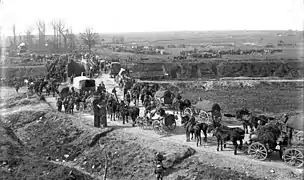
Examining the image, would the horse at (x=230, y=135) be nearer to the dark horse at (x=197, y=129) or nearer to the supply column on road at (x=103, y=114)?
the dark horse at (x=197, y=129)

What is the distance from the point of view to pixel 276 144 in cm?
1569

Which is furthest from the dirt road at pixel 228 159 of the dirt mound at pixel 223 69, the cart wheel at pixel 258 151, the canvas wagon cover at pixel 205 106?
the dirt mound at pixel 223 69

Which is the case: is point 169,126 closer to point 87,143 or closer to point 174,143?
point 174,143

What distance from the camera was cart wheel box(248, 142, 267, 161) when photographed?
50.7 ft

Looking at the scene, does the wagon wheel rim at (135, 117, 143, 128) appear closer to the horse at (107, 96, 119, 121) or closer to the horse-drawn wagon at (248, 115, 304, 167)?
the horse at (107, 96, 119, 121)

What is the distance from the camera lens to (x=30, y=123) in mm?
24641

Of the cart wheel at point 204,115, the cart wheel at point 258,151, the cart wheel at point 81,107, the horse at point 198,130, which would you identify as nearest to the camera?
the cart wheel at point 258,151

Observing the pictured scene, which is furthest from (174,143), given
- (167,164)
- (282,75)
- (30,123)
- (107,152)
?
(282,75)

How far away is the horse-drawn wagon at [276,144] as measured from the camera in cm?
1470

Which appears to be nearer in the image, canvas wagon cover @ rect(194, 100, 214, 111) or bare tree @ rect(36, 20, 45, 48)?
canvas wagon cover @ rect(194, 100, 214, 111)

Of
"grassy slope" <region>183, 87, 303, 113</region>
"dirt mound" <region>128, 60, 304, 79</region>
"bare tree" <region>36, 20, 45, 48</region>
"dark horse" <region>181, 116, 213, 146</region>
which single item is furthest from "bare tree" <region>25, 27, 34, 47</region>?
"dark horse" <region>181, 116, 213, 146</region>

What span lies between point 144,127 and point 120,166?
450cm

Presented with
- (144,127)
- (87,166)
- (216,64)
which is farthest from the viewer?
(216,64)

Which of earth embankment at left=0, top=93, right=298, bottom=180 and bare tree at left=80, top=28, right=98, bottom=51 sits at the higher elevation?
bare tree at left=80, top=28, right=98, bottom=51
